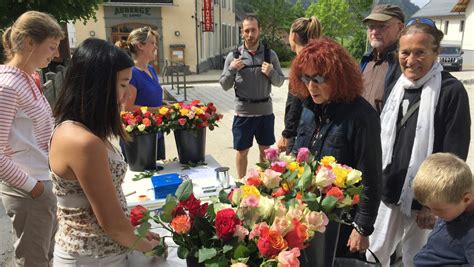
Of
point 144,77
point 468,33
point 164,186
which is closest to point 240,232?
point 164,186

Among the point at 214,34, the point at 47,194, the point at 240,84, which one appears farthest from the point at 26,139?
the point at 214,34

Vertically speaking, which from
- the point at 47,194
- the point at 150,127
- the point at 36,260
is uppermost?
the point at 150,127

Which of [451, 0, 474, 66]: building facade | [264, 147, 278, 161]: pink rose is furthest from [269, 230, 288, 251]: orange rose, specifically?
[451, 0, 474, 66]: building facade

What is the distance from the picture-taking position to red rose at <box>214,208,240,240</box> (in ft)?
3.54

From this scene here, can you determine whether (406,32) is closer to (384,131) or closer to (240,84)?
(384,131)

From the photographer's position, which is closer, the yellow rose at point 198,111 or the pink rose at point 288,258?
the pink rose at point 288,258

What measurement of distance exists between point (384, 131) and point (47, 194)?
2018mm

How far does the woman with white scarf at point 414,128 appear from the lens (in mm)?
2018

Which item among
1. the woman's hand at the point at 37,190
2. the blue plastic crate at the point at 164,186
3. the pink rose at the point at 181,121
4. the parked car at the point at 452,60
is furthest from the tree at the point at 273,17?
the woman's hand at the point at 37,190

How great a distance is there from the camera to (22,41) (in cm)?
199

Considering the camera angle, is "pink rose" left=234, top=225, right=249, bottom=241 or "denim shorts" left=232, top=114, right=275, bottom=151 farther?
"denim shorts" left=232, top=114, right=275, bottom=151

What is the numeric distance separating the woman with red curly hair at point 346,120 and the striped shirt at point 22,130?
→ 4.66 feet

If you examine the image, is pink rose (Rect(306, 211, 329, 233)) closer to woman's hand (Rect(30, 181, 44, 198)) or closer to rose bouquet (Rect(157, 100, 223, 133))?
woman's hand (Rect(30, 181, 44, 198))

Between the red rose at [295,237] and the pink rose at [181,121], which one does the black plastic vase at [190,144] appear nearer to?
the pink rose at [181,121]
